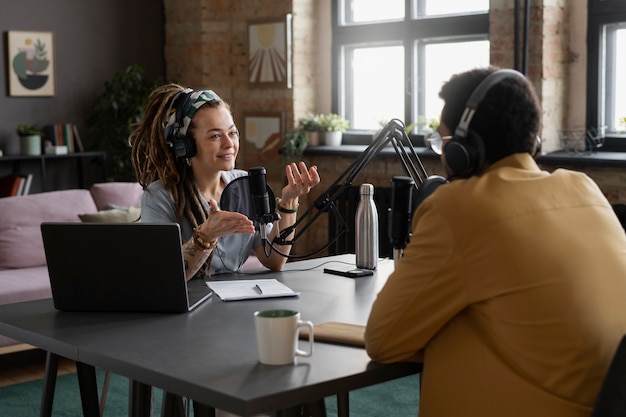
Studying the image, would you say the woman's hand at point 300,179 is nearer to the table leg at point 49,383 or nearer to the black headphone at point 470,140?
the table leg at point 49,383

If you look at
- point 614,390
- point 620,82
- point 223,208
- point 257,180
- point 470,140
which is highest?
point 620,82

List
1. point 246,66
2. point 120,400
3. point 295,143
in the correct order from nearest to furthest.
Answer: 1. point 120,400
2. point 295,143
3. point 246,66

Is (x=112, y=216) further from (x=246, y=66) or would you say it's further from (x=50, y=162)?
(x=246, y=66)

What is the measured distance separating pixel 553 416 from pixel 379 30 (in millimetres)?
4644

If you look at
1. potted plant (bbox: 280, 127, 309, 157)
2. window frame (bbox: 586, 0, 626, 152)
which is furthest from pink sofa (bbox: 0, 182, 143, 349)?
window frame (bbox: 586, 0, 626, 152)

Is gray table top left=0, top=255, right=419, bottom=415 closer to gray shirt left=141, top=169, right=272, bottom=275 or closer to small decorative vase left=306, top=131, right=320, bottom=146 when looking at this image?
gray shirt left=141, top=169, right=272, bottom=275

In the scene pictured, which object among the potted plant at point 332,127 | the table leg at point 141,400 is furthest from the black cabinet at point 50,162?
the table leg at point 141,400

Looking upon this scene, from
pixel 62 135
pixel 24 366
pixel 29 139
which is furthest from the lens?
pixel 62 135

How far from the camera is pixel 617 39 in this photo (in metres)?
5.10

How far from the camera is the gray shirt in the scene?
2.95 m

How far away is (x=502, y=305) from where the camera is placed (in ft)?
5.89

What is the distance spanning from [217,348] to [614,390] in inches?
32.3

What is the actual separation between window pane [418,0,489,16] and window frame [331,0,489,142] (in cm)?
5

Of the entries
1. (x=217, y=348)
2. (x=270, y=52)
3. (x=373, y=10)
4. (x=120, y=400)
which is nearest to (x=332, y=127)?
(x=270, y=52)
